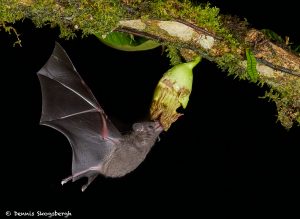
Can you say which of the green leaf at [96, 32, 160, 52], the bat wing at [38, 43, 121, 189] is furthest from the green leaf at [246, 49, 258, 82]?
the bat wing at [38, 43, 121, 189]

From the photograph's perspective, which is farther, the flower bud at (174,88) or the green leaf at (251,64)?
the flower bud at (174,88)

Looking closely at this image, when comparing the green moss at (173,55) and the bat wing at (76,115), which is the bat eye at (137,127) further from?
the green moss at (173,55)

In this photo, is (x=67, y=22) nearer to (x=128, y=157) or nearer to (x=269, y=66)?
(x=128, y=157)

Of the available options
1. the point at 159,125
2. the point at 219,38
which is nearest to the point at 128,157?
the point at 159,125

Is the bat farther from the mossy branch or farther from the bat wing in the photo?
the mossy branch

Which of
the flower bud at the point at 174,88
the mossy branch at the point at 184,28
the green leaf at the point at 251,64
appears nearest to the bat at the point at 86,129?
the flower bud at the point at 174,88

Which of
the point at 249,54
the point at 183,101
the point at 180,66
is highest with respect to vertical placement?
the point at 249,54

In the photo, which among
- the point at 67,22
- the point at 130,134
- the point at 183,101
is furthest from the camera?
the point at 130,134

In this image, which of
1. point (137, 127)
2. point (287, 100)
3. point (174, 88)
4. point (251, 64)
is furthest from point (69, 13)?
point (287, 100)
